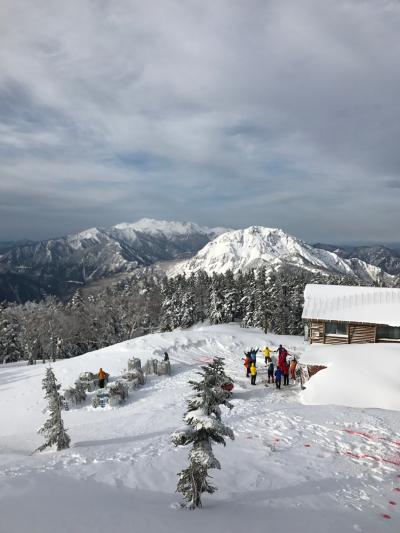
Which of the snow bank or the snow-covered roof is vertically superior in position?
the snow-covered roof

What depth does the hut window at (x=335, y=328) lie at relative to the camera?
2949 cm

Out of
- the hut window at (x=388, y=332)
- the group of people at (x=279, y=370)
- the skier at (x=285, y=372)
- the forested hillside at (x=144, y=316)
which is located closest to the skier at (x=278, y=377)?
the group of people at (x=279, y=370)

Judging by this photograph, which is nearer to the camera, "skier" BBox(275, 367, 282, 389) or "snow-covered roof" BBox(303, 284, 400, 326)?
"skier" BBox(275, 367, 282, 389)

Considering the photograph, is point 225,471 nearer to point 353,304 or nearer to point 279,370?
point 279,370

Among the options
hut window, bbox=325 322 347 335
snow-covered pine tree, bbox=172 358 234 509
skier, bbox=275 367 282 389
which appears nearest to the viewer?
snow-covered pine tree, bbox=172 358 234 509

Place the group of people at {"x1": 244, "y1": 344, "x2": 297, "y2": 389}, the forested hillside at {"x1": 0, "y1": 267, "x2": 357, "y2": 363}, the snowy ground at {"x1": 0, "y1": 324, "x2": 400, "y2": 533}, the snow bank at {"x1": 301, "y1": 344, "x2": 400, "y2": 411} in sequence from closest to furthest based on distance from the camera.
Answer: the snowy ground at {"x1": 0, "y1": 324, "x2": 400, "y2": 533} → the snow bank at {"x1": 301, "y1": 344, "x2": 400, "y2": 411} → the group of people at {"x1": 244, "y1": 344, "x2": 297, "y2": 389} → the forested hillside at {"x1": 0, "y1": 267, "x2": 357, "y2": 363}

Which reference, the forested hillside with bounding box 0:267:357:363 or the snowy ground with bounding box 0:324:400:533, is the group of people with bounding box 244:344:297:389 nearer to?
the snowy ground with bounding box 0:324:400:533

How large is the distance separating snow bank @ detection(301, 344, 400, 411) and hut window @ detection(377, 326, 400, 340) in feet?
21.8

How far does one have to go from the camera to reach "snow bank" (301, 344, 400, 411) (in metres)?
18.0

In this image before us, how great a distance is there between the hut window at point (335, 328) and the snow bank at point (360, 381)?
23.5 ft

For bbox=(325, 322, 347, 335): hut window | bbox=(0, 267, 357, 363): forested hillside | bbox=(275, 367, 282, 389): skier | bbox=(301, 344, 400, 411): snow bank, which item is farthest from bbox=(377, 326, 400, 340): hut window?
bbox=(0, 267, 357, 363): forested hillside

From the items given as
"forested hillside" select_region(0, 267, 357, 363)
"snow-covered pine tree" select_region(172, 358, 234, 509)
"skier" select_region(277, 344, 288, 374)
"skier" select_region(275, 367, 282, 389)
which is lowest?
"forested hillside" select_region(0, 267, 357, 363)

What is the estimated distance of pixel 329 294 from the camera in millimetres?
31938

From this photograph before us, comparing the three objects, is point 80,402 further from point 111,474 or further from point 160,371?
point 111,474
